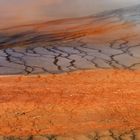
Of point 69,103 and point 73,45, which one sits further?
point 73,45

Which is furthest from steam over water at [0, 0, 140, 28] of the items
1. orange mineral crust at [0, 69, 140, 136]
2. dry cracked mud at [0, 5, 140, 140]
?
orange mineral crust at [0, 69, 140, 136]

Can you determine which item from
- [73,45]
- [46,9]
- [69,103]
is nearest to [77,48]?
[73,45]

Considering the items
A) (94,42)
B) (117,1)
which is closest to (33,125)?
(94,42)

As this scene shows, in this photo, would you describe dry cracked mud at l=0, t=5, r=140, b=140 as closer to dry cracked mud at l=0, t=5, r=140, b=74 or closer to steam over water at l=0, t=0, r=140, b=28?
dry cracked mud at l=0, t=5, r=140, b=74

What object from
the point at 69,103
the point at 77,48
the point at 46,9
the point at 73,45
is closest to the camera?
the point at 69,103

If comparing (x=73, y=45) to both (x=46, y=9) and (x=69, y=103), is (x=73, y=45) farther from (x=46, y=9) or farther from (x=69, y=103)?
(x=46, y=9)

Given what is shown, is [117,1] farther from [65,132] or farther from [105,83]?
[65,132]
